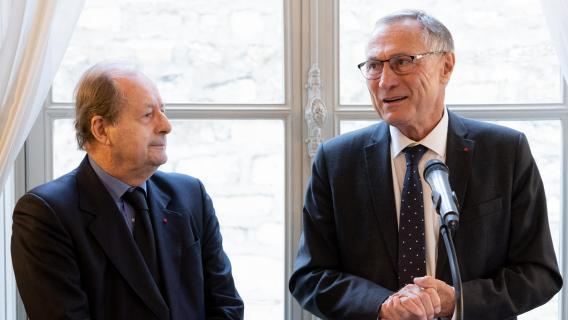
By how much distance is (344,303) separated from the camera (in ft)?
7.58

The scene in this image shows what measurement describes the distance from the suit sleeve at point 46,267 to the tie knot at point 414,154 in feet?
3.34

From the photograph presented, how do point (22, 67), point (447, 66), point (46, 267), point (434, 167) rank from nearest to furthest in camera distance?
point (434, 167)
point (46, 267)
point (447, 66)
point (22, 67)

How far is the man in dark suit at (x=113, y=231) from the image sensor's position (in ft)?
7.36

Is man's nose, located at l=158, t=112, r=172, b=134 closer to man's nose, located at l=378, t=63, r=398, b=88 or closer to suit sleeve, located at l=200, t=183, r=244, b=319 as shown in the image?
suit sleeve, located at l=200, t=183, r=244, b=319

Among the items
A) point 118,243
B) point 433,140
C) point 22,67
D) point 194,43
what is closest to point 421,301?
point 433,140

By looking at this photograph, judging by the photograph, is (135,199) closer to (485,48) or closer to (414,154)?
(414,154)

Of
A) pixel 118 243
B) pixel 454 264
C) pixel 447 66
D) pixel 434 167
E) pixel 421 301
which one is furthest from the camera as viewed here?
pixel 447 66

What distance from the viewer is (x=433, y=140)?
2404 mm

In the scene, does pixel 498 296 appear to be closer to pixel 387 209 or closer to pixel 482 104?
pixel 387 209

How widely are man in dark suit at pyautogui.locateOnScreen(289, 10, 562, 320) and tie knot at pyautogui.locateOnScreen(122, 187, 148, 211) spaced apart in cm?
50

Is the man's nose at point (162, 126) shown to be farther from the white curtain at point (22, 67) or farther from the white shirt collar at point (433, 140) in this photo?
the white shirt collar at point (433, 140)

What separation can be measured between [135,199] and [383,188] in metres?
0.75

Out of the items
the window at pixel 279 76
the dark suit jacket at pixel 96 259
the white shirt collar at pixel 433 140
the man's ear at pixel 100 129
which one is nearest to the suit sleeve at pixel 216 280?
the dark suit jacket at pixel 96 259

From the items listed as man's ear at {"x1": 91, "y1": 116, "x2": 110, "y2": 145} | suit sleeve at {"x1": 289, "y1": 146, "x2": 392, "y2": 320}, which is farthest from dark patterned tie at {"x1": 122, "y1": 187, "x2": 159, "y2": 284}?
suit sleeve at {"x1": 289, "y1": 146, "x2": 392, "y2": 320}
